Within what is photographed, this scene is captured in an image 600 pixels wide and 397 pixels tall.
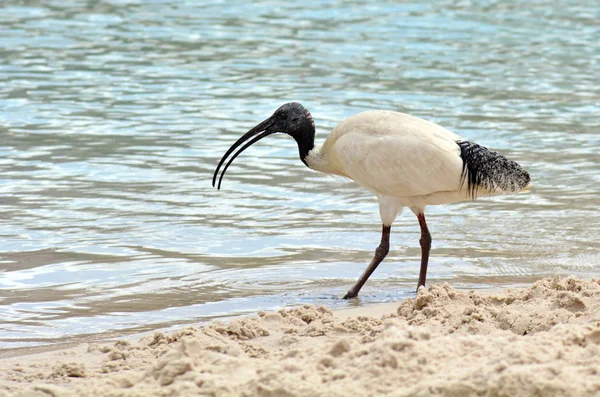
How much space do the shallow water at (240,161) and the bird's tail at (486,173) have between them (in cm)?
76

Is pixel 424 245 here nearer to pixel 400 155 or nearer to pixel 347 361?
pixel 400 155

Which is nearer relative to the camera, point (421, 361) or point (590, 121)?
point (421, 361)

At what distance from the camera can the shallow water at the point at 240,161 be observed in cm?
764

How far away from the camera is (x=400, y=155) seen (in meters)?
7.16

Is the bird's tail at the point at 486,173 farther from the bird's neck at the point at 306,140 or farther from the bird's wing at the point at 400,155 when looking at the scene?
the bird's neck at the point at 306,140

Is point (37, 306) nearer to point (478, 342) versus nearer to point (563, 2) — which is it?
point (478, 342)

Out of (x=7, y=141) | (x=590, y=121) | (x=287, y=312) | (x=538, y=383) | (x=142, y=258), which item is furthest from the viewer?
(x=590, y=121)

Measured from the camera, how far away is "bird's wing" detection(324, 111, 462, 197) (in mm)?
7125

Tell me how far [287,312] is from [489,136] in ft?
23.3

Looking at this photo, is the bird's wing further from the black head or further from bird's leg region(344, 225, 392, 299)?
the black head

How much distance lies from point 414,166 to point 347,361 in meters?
2.73

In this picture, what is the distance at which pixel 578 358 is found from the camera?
453cm

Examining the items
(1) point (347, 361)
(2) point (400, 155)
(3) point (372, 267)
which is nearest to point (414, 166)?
(2) point (400, 155)

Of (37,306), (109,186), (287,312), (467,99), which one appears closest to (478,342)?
(287,312)
